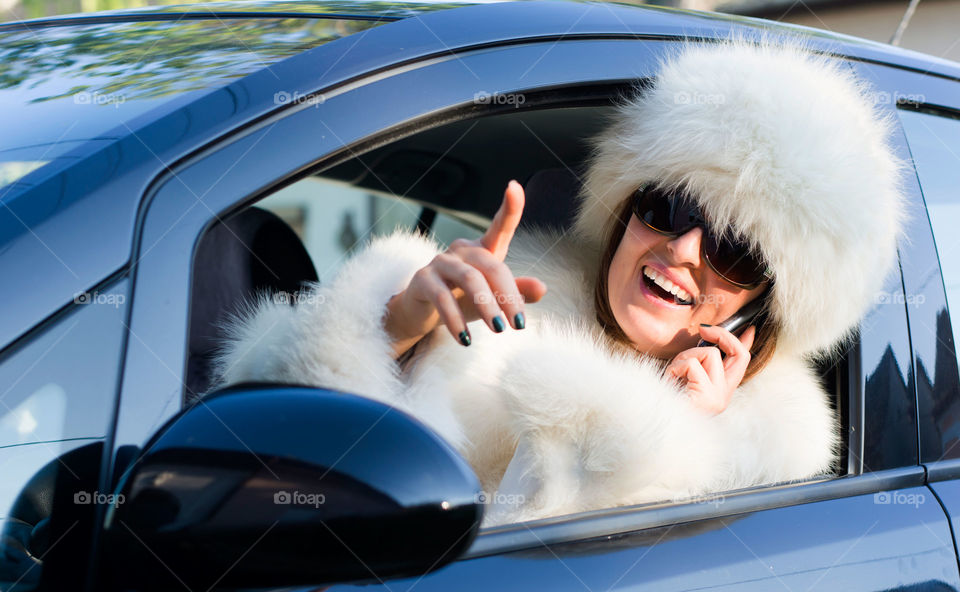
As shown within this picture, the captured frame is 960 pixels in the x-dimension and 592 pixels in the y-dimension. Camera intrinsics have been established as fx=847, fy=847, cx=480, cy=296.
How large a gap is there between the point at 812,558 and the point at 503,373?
0.55 meters

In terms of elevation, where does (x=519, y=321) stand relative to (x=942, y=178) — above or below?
below

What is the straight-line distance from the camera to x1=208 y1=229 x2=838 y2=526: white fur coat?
1337mm

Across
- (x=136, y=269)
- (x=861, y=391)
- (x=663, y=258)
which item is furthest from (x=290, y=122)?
(x=861, y=391)

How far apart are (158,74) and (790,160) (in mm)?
1101

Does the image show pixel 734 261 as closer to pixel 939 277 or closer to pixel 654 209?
pixel 654 209

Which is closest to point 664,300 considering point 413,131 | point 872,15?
point 413,131

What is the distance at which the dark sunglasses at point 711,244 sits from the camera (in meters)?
1.69

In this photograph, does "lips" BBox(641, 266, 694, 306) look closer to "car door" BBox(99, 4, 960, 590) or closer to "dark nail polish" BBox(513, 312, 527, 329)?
"car door" BBox(99, 4, 960, 590)

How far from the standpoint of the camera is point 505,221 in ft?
4.13

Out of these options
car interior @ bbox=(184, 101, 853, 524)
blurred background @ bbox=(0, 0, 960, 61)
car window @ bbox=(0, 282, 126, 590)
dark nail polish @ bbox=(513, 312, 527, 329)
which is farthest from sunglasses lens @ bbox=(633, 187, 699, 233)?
blurred background @ bbox=(0, 0, 960, 61)

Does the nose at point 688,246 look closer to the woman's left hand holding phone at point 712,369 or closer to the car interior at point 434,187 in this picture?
the woman's left hand holding phone at point 712,369

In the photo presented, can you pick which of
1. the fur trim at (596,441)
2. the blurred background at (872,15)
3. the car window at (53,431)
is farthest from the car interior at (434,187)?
the blurred background at (872,15)

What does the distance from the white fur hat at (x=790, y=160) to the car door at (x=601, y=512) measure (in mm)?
67

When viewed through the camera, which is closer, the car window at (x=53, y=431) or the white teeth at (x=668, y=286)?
the car window at (x=53, y=431)
